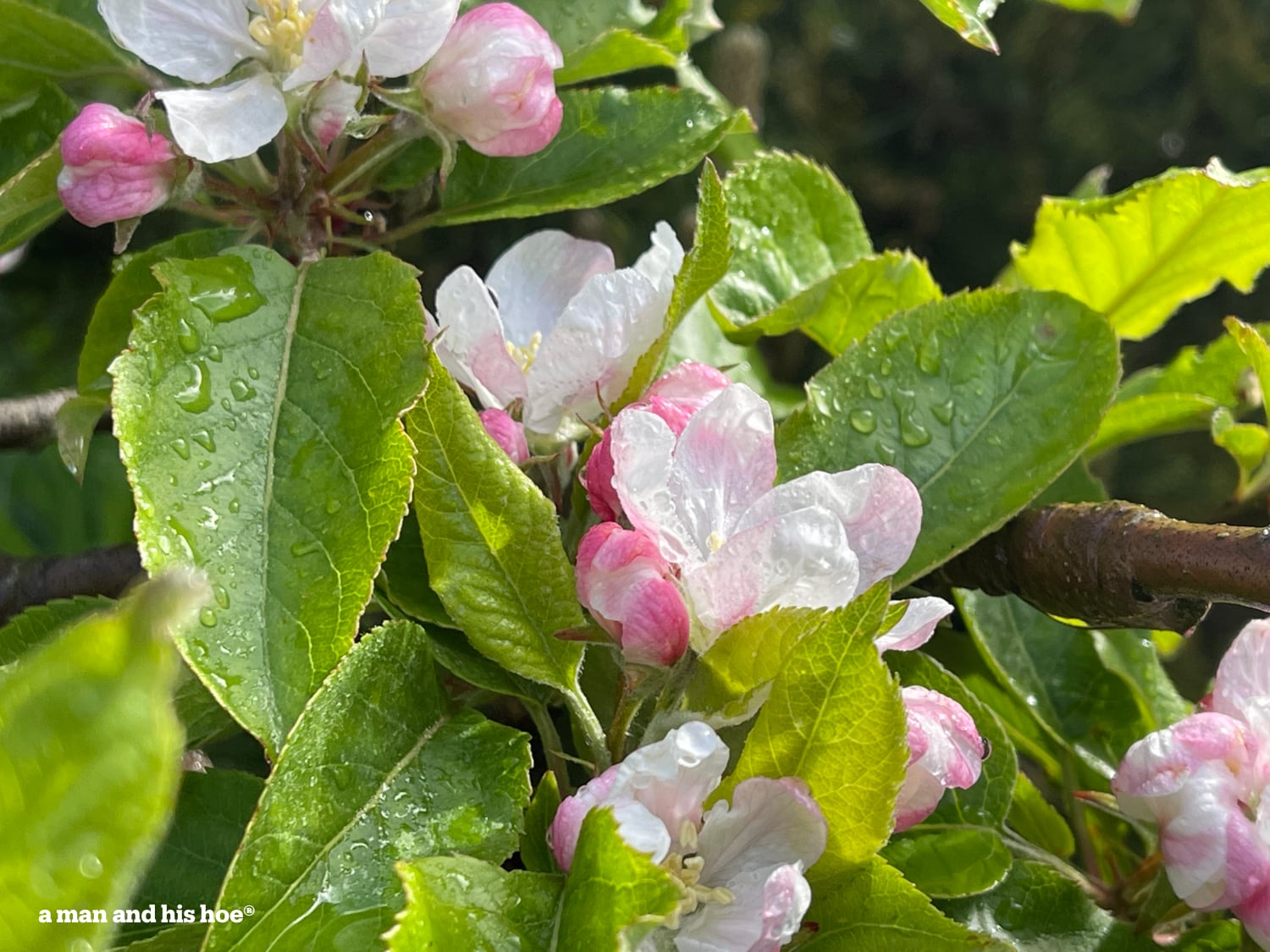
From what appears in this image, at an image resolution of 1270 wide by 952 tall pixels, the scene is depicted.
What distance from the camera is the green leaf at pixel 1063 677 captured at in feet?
2.16

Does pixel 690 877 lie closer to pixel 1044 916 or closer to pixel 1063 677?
pixel 1044 916

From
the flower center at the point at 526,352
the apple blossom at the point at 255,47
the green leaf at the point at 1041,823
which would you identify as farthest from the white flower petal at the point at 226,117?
the green leaf at the point at 1041,823

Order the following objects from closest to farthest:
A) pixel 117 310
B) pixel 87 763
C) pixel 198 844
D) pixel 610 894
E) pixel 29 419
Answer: pixel 87 763
pixel 610 894
pixel 198 844
pixel 117 310
pixel 29 419

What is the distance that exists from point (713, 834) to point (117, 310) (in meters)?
0.37

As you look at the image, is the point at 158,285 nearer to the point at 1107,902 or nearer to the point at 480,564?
the point at 480,564

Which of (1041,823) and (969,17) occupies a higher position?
(969,17)

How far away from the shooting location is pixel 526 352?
56 cm

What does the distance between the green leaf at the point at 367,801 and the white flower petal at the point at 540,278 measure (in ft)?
0.71

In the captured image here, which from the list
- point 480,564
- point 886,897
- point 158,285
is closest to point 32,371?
point 158,285

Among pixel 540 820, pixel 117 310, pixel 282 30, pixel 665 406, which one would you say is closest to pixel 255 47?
pixel 282 30

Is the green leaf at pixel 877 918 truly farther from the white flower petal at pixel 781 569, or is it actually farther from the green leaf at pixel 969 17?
the green leaf at pixel 969 17

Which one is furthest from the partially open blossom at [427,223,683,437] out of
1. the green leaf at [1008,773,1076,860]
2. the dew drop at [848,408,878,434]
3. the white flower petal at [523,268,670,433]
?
the green leaf at [1008,773,1076,860]

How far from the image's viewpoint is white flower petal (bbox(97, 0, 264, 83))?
0.49 metres

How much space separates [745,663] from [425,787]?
0.12 meters
